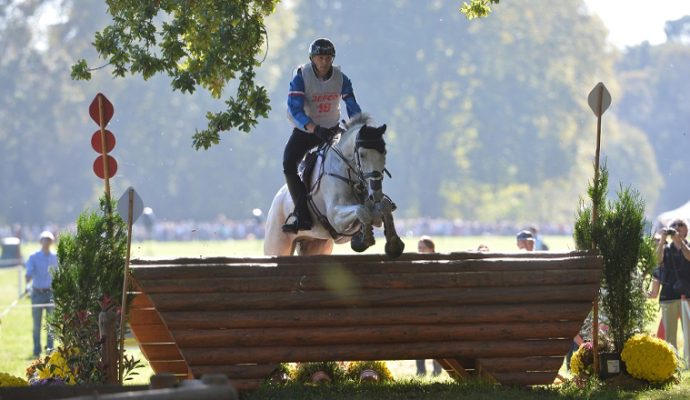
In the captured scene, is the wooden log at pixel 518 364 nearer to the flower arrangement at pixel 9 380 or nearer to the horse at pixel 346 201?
the horse at pixel 346 201

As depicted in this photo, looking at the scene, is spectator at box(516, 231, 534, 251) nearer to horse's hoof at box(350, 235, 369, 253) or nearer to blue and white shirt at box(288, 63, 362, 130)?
blue and white shirt at box(288, 63, 362, 130)

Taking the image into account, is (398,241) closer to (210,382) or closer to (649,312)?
(649,312)

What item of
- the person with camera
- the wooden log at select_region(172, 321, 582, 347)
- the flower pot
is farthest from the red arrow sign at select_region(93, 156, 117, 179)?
the person with camera

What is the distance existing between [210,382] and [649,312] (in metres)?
6.13

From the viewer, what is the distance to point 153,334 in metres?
9.82

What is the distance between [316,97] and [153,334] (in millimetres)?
2672

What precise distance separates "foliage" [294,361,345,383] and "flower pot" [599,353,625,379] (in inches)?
94.5

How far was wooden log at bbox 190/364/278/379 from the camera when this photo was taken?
9.12 meters

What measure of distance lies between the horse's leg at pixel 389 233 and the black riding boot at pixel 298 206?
1587mm

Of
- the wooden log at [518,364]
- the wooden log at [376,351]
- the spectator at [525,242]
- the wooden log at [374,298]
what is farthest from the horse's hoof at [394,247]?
the spectator at [525,242]

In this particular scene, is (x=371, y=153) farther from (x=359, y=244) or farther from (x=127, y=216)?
(x=127, y=216)

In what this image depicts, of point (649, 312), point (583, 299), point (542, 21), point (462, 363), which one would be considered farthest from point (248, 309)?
point (542, 21)

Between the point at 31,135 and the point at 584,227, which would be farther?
the point at 31,135

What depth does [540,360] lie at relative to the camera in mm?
9609
